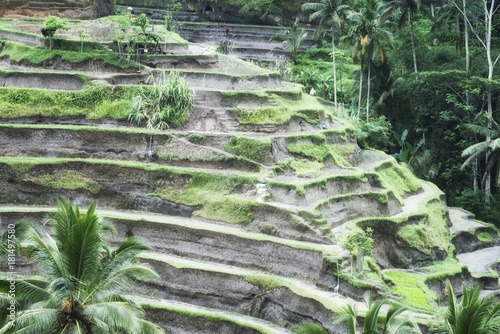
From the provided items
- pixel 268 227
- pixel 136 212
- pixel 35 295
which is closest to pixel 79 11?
pixel 136 212

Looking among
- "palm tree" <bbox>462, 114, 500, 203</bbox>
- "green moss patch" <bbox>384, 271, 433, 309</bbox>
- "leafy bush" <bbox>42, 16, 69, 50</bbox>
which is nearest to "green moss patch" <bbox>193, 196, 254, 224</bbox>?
"green moss patch" <bbox>384, 271, 433, 309</bbox>

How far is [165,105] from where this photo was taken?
1136 inches

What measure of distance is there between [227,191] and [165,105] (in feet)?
20.5

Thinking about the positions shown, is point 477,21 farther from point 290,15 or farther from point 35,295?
point 35,295

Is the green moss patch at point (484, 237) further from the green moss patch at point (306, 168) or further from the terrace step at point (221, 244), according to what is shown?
the terrace step at point (221, 244)

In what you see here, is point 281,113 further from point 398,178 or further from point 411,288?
point 411,288

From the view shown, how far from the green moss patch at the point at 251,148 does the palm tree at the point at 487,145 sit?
52.7 ft

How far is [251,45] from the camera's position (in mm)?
52594

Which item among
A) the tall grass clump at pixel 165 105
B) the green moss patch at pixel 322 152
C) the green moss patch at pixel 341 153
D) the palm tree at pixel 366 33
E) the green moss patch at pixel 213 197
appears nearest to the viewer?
the green moss patch at pixel 213 197

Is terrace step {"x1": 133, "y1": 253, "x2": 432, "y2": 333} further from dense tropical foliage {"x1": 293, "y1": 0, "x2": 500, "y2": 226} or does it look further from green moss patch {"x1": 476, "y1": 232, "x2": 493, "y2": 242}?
dense tropical foliage {"x1": 293, "y1": 0, "x2": 500, "y2": 226}

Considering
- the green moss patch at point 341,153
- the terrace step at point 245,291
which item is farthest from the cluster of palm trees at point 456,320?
the green moss patch at point 341,153

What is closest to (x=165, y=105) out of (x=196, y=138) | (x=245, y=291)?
(x=196, y=138)

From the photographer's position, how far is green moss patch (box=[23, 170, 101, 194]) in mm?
25594

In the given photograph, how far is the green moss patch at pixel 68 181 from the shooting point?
2559 centimetres
